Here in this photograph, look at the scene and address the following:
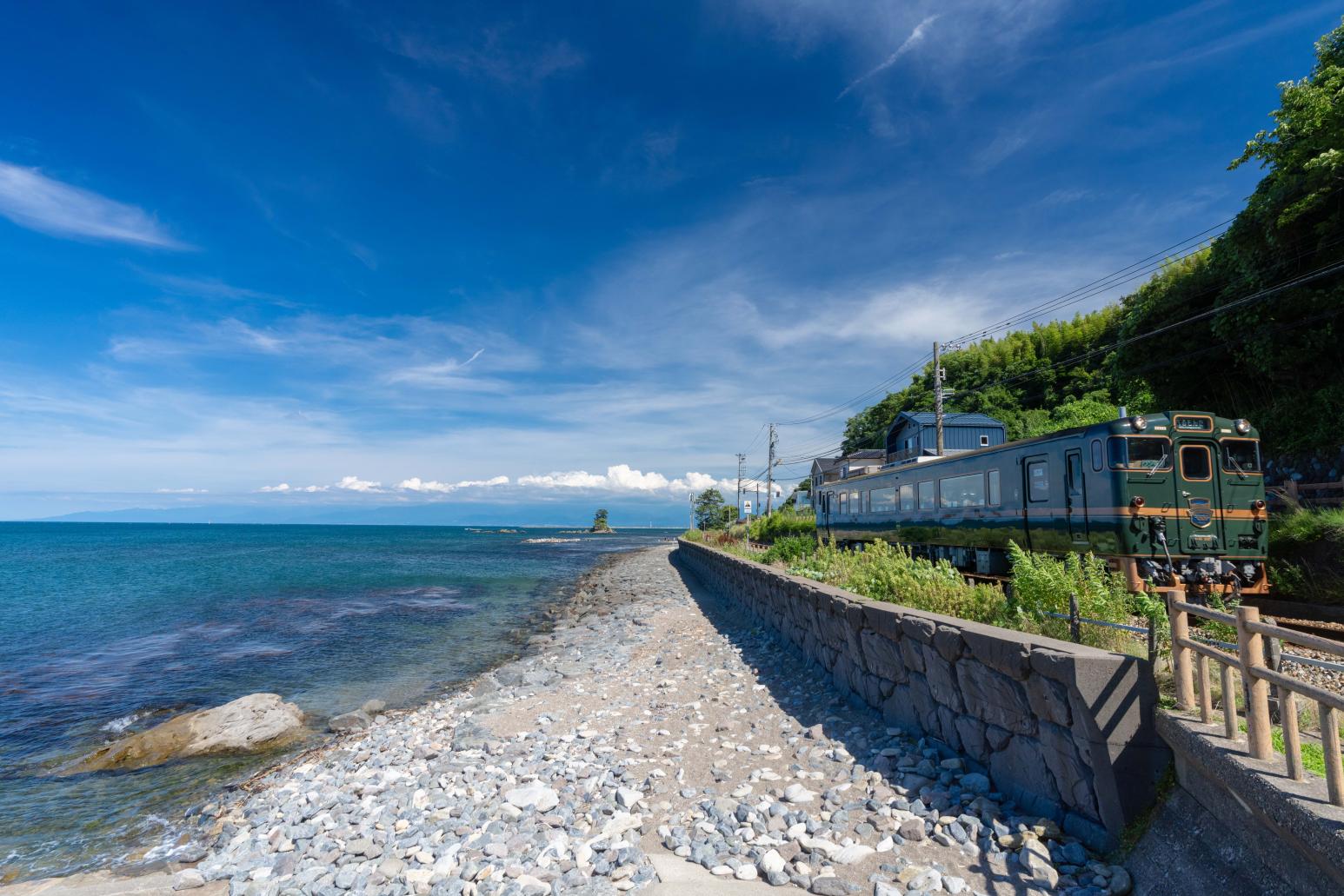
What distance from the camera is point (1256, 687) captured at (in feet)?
10.7

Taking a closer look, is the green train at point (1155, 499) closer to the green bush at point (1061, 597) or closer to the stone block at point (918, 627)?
the green bush at point (1061, 597)

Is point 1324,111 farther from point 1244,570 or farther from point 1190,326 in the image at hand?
point 1244,570

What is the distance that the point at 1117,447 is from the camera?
1020 centimetres

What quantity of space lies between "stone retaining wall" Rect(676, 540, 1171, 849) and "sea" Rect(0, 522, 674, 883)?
24.8 ft

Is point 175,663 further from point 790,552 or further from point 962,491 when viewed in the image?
point 962,491

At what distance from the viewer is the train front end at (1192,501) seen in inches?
388

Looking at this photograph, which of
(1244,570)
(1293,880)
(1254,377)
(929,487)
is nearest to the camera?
(1293,880)

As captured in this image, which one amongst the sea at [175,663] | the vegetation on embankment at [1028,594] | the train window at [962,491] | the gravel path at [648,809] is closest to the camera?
the gravel path at [648,809]

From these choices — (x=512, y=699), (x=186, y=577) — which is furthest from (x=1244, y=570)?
(x=186, y=577)

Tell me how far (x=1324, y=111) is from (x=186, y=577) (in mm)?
54405

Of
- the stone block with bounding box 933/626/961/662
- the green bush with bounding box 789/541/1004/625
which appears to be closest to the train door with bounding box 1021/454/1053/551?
the green bush with bounding box 789/541/1004/625

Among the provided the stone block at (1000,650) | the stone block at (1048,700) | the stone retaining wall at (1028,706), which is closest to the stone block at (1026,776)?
the stone retaining wall at (1028,706)

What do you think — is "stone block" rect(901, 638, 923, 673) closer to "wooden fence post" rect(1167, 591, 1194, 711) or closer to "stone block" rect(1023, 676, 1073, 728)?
"stone block" rect(1023, 676, 1073, 728)

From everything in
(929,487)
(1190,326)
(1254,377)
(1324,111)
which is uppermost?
(1324,111)
